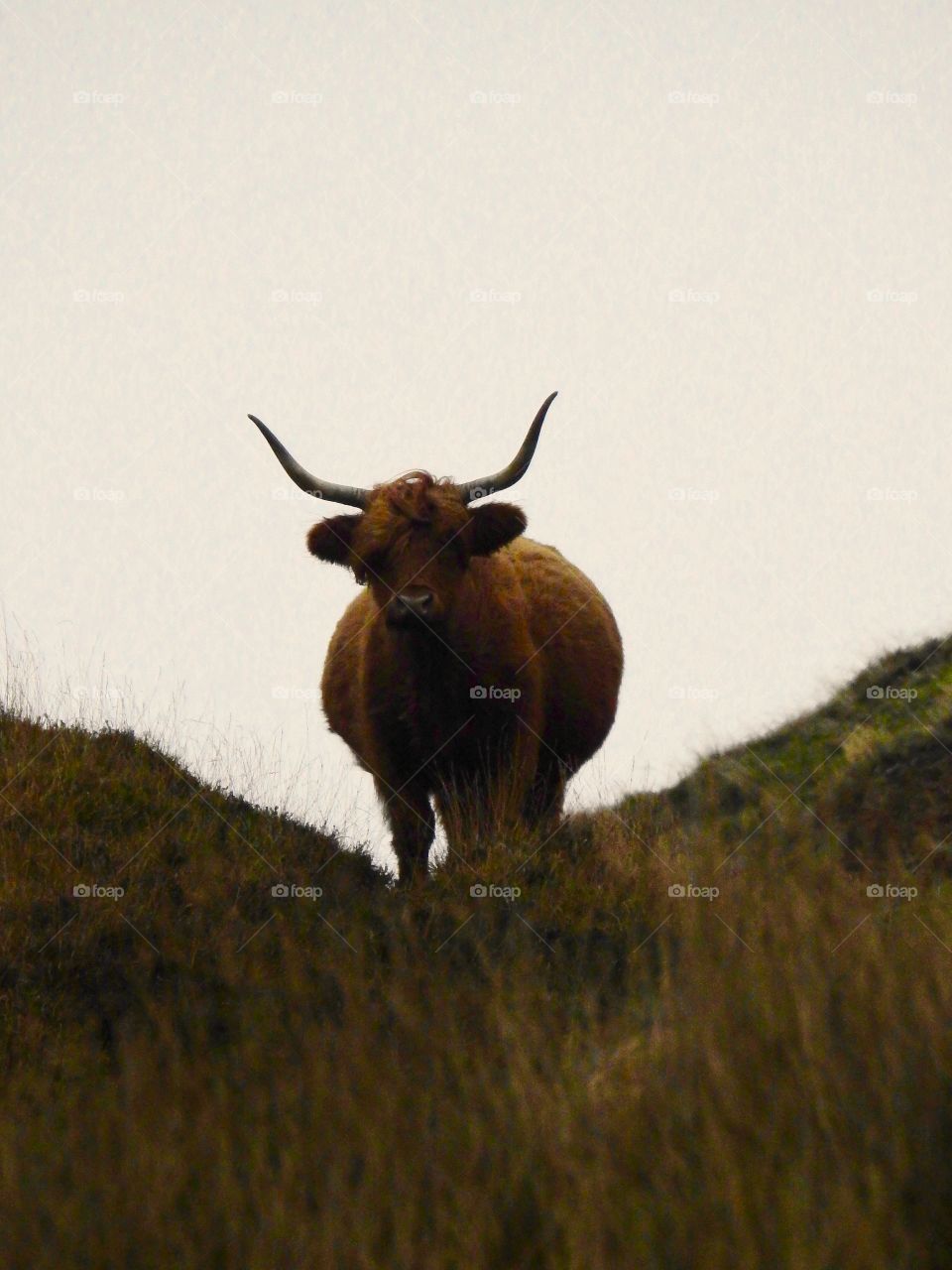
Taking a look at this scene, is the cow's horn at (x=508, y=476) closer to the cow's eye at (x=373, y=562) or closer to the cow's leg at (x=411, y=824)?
the cow's eye at (x=373, y=562)

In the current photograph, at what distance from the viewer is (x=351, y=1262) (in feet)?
9.63

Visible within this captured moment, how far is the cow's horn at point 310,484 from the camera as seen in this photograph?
8023mm

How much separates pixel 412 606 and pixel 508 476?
120 cm

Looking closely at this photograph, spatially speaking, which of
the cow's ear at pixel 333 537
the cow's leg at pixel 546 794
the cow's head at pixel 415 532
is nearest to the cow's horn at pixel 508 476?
the cow's head at pixel 415 532

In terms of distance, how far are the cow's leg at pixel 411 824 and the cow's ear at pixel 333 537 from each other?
1339mm

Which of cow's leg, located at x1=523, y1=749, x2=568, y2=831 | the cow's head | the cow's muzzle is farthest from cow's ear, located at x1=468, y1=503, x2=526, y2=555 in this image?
cow's leg, located at x1=523, y1=749, x2=568, y2=831

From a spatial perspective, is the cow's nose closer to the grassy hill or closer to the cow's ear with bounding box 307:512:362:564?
the cow's ear with bounding box 307:512:362:564

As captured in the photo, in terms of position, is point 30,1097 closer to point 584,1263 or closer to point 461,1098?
point 461,1098

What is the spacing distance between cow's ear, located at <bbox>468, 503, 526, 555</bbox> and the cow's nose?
0.68 metres

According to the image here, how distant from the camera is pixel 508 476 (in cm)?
801

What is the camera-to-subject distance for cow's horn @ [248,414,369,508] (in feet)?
26.3

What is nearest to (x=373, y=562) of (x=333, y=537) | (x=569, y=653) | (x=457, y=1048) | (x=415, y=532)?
(x=415, y=532)

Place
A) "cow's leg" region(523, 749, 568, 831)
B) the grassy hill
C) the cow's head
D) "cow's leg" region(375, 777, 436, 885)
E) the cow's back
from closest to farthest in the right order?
the grassy hill → the cow's head → "cow's leg" region(375, 777, 436, 885) → "cow's leg" region(523, 749, 568, 831) → the cow's back

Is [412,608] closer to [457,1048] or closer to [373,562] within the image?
[373,562]
